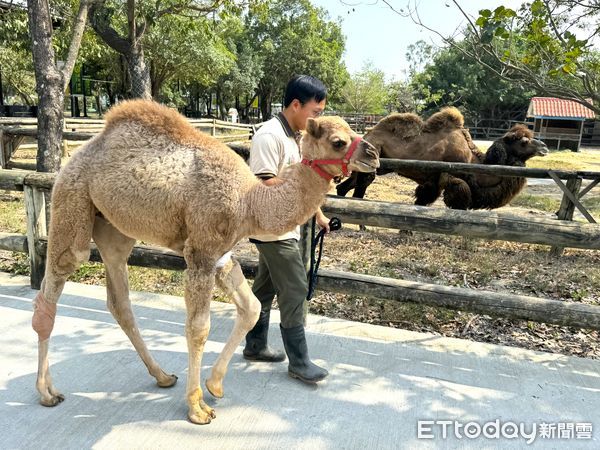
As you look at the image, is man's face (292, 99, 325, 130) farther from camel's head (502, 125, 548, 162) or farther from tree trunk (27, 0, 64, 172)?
camel's head (502, 125, 548, 162)

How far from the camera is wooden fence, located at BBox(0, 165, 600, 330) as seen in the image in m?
3.37

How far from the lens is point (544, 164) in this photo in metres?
17.9

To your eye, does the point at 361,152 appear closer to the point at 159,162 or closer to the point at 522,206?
the point at 159,162

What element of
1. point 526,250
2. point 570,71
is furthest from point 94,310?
point 526,250

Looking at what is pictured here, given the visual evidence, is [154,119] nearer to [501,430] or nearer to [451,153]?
[501,430]

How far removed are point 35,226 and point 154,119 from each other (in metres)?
2.45

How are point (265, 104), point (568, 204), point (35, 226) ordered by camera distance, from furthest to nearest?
point (265, 104) → point (568, 204) → point (35, 226)

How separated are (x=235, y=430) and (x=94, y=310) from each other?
211 cm

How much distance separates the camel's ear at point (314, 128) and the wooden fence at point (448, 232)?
5.06 ft

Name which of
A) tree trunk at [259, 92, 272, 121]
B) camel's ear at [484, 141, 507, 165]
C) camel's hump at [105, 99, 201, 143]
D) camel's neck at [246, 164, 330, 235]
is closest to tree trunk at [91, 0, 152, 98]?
camel's ear at [484, 141, 507, 165]

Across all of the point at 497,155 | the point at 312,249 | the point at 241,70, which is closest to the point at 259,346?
the point at 312,249

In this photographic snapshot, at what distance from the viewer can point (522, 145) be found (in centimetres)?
816

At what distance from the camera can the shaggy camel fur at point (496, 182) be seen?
7.86 m

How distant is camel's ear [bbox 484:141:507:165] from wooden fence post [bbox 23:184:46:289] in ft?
22.3
